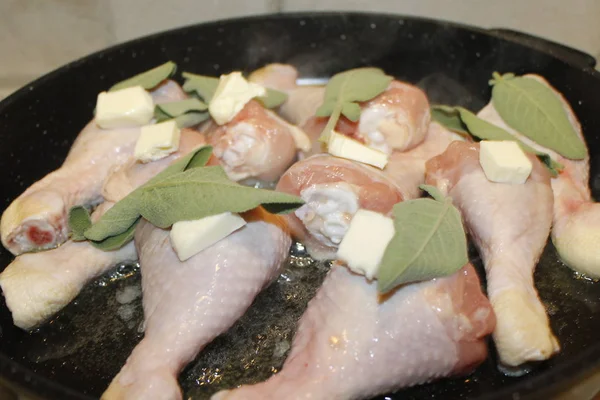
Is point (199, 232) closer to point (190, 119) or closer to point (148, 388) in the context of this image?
point (148, 388)

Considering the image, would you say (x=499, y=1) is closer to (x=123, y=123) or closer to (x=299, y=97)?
(x=299, y=97)

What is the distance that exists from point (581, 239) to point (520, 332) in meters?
0.31

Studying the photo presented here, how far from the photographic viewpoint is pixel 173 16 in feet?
6.82

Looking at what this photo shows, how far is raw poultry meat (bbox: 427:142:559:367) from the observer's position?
93 centimetres

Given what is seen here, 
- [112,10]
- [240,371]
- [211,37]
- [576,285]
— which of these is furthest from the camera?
[112,10]

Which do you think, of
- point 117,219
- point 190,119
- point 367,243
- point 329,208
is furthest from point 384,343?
point 190,119

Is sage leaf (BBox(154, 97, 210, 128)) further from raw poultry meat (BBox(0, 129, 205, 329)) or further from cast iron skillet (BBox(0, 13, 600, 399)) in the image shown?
cast iron skillet (BBox(0, 13, 600, 399))

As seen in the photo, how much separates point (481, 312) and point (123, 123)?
2.80 feet

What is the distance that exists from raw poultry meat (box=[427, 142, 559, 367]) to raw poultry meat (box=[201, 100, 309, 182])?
0.32m

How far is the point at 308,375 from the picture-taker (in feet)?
2.86

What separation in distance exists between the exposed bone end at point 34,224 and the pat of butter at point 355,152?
0.56 m

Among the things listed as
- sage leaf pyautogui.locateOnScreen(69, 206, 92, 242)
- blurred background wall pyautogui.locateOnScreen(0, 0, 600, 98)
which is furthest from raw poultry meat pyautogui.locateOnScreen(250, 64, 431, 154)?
blurred background wall pyautogui.locateOnScreen(0, 0, 600, 98)

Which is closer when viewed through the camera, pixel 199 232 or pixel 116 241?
pixel 199 232

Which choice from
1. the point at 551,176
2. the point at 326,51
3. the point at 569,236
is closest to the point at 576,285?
the point at 569,236
